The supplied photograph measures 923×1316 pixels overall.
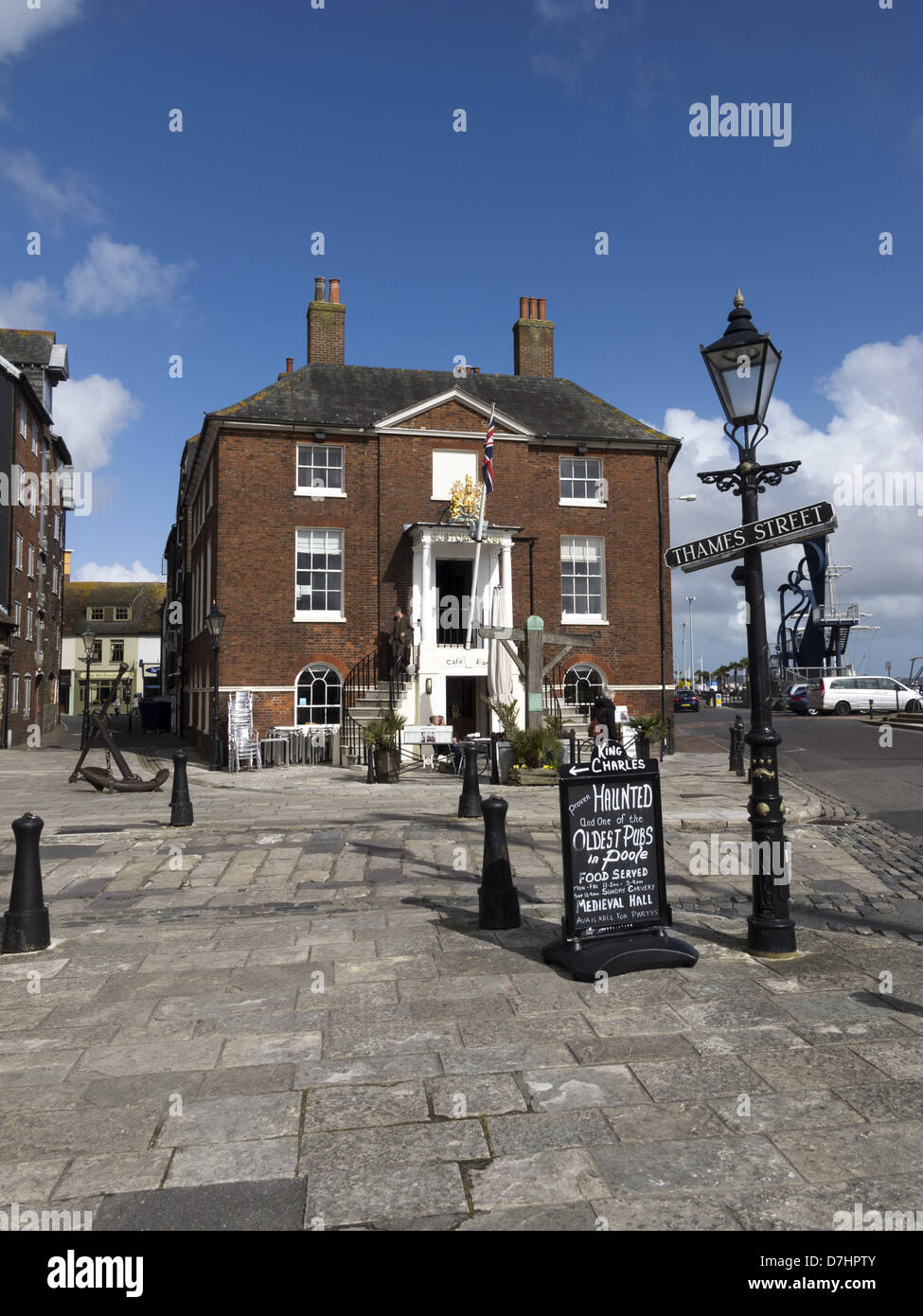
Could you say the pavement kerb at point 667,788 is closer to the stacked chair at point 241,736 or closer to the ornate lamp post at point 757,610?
the stacked chair at point 241,736

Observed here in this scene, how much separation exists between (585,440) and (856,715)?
812 inches

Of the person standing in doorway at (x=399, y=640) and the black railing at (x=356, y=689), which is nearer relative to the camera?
the black railing at (x=356, y=689)

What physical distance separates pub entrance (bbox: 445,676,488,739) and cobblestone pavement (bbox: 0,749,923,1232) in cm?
1534

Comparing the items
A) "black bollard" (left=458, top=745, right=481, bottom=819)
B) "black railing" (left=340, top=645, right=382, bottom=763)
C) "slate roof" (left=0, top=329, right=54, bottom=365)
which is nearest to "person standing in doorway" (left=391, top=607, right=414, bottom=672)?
"black railing" (left=340, top=645, right=382, bottom=763)

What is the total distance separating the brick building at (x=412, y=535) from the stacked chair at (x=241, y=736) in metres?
0.94

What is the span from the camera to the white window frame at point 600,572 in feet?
80.2

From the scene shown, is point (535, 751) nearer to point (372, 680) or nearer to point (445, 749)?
point (445, 749)

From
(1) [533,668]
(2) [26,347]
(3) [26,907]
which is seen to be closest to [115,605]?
(2) [26,347]

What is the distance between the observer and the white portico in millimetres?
22672

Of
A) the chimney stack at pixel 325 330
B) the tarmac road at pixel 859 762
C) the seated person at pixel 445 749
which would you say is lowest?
the tarmac road at pixel 859 762

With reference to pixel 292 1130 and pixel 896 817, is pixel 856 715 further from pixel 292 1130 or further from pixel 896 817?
pixel 292 1130

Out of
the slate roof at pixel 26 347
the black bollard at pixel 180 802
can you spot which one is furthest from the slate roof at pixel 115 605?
the black bollard at pixel 180 802

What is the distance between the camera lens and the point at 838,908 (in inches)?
292

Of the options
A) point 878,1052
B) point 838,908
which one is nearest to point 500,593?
point 838,908
